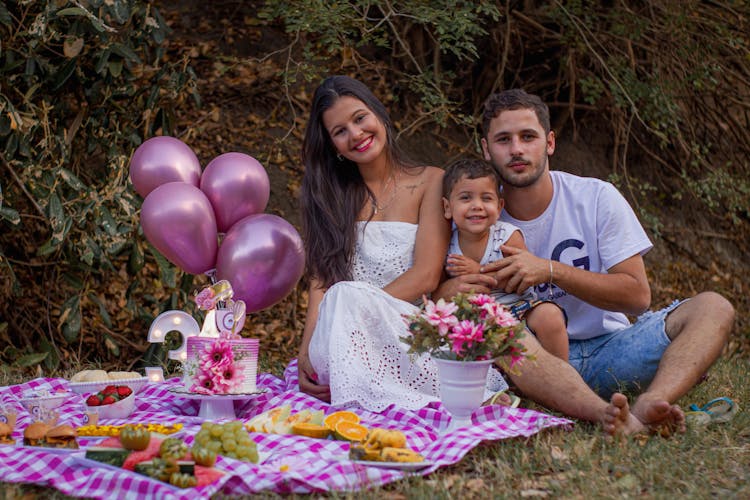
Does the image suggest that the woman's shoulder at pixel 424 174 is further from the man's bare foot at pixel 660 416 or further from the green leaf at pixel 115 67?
the green leaf at pixel 115 67

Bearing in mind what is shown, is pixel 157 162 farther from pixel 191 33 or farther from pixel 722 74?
pixel 722 74

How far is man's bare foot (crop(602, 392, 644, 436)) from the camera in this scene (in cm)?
245

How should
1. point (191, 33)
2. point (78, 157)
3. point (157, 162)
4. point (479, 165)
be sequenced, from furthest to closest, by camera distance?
1. point (191, 33)
2. point (78, 157)
3. point (157, 162)
4. point (479, 165)

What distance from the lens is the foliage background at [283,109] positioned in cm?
438

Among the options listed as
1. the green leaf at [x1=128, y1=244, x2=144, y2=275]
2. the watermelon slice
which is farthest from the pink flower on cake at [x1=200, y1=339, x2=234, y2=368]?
the green leaf at [x1=128, y1=244, x2=144, y2=275]

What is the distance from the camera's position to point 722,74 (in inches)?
249

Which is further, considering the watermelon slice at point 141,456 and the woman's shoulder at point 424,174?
the woman's shoulder at point 424,174

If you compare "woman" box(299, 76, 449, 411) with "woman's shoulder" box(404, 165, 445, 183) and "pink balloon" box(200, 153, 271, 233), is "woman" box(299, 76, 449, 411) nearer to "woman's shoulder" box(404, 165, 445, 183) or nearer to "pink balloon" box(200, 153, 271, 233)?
"woman's shoulder" box(404, 165, 445, 183)

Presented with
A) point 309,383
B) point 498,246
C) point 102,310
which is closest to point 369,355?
point 309,383

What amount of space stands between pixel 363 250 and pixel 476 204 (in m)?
0.56

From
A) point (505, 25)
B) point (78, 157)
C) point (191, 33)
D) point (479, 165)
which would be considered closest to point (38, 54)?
point (78, 157)

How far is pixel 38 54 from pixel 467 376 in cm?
328

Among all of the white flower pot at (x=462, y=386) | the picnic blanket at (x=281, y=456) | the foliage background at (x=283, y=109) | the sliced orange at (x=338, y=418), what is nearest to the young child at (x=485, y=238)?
the picnic blanket at (x=281, y=456)

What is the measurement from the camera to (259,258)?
3184 millimetres
